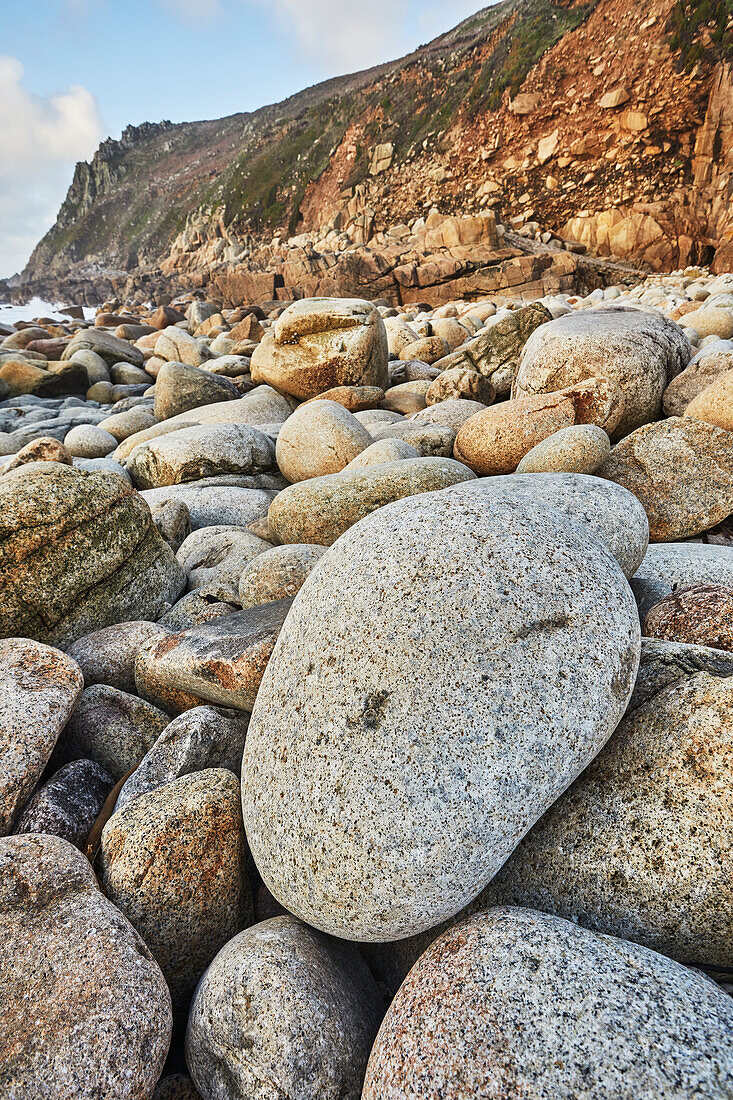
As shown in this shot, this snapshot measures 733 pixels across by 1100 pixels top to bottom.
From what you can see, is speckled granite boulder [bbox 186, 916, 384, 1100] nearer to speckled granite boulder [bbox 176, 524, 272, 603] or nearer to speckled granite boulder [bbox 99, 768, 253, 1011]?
speckled granite boulder [bbox 99, 768, 253, 1011]

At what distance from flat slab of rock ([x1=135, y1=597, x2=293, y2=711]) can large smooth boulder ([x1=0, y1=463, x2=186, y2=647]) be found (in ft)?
2.41

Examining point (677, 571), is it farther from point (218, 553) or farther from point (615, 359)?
point (218, 553)

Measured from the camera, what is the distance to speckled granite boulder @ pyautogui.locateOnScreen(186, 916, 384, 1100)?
1.40 m

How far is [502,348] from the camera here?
6.97 meters

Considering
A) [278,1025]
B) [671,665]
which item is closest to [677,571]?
[671,665]

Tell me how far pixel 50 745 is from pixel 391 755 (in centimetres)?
135

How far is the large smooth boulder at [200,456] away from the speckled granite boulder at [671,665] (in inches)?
169

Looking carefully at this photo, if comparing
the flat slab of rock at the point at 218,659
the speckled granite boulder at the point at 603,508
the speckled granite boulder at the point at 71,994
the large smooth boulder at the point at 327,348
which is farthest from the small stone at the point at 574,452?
the large smooth boulder at the point at 327,348

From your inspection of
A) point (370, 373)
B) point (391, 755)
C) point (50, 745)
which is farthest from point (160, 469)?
point (391, 755)

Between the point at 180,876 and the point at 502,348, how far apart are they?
21.4ft

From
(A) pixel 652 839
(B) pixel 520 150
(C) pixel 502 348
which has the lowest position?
(A) pixel 652 839

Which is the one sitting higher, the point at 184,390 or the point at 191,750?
the point at 184,390

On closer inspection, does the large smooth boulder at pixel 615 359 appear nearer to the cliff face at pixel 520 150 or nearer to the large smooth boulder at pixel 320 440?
the large smooth boulder at pixel 320 440

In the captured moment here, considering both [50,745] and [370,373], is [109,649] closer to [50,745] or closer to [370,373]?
[50,745]
